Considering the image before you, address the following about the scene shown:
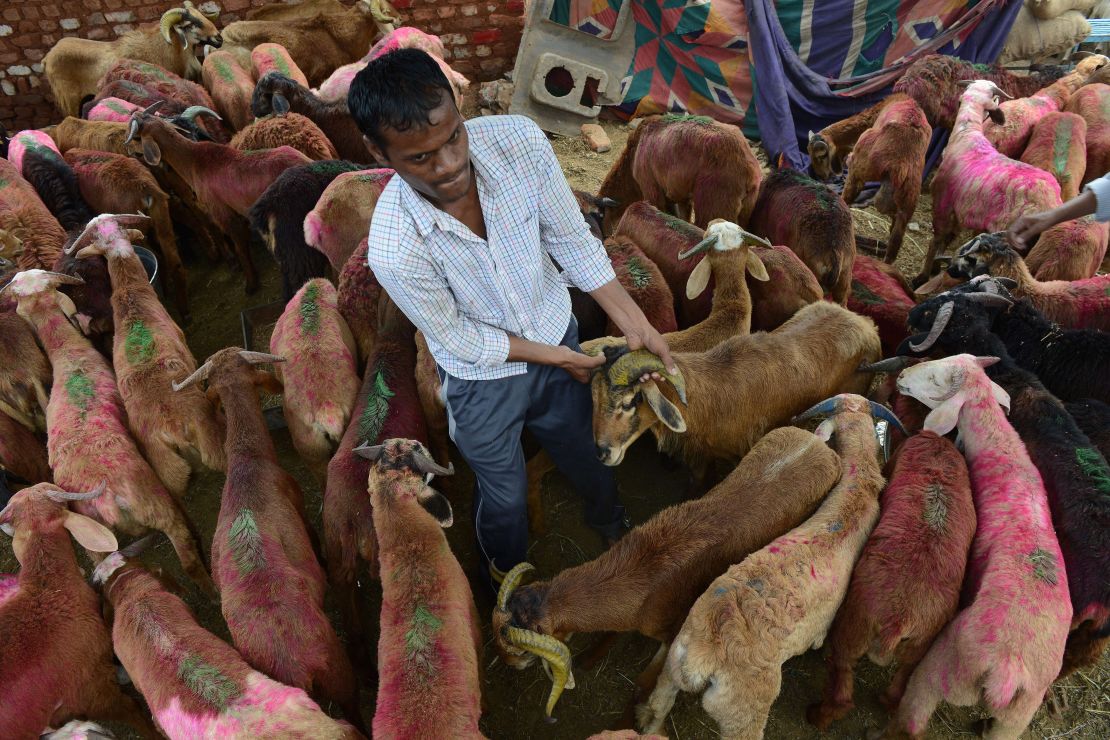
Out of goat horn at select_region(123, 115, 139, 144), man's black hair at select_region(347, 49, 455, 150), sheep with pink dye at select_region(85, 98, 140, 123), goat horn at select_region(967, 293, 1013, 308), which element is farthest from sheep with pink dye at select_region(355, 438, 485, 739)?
sheep with pink dye at select_region(85, 98, 140, 123)

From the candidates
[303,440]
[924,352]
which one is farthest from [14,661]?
[924,352]

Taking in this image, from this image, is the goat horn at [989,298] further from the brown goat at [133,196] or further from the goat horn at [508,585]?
the brown goat at [133,196]

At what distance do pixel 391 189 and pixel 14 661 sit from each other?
2648 mm

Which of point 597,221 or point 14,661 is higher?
point 597,221

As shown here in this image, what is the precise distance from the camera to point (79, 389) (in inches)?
165

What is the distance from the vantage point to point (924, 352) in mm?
4355

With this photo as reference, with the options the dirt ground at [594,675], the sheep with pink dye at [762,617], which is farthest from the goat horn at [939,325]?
the dirt ground at [594,675]

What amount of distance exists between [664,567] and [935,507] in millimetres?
1331

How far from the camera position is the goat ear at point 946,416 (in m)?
3.63

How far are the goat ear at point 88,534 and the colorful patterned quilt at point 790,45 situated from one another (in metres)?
7.28

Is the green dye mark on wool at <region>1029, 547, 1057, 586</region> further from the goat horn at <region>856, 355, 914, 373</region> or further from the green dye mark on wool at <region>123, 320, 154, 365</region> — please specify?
the green dye mark on wool at <region>123, 320, 154, 365</region>

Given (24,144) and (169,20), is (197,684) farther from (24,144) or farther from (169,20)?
(169,20)

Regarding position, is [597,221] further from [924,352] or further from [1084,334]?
[1084,334]

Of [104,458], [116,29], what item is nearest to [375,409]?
[104,458]
